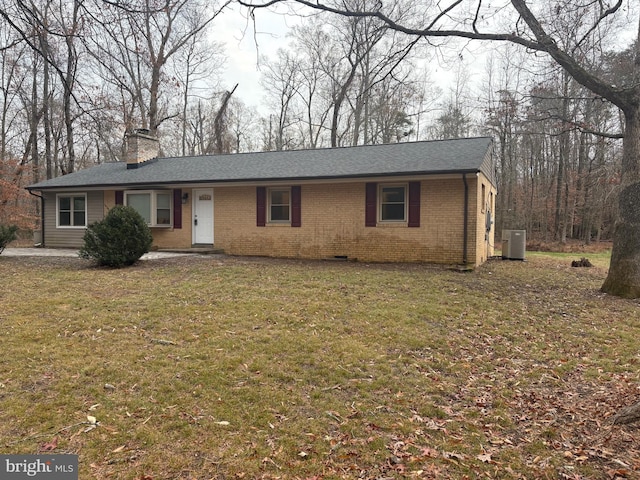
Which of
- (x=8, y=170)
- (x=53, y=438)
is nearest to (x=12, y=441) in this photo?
(x=53, y=438)

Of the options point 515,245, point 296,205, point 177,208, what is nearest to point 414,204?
point 296,205

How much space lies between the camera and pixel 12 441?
2.74m

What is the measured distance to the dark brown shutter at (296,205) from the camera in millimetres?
12469

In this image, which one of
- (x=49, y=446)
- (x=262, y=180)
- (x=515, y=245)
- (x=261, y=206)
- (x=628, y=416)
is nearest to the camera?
(x=49, y=446)

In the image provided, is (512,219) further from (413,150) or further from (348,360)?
(348,360)

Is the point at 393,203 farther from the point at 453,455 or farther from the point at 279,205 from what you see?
the point at 453,455

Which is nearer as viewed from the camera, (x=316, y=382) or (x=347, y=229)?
(x=316, y=382)

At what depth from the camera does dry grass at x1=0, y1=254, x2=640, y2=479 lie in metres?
2.66

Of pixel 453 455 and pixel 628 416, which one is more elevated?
pixel 628 416

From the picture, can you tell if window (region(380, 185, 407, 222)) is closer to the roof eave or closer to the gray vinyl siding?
the roof eave

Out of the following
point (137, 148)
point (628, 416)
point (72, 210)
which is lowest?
point (628, 416)

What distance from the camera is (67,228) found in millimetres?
15055

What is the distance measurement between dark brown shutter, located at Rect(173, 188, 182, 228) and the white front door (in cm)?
51

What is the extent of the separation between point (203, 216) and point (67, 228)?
5.76m
